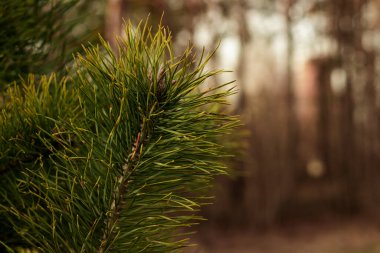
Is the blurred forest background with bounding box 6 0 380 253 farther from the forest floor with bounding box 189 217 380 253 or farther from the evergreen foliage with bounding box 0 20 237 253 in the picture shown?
the evergreen foliage with bounding box 0 20 237 253

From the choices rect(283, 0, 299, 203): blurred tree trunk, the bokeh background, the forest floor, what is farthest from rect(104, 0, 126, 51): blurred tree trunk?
rect(283, 0, 299, 203): blurred tree trunk

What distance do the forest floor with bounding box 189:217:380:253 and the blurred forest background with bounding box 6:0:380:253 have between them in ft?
0.14

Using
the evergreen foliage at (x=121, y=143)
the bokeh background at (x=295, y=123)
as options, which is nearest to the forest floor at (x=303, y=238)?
the bokeh background at (x=295, y=123)

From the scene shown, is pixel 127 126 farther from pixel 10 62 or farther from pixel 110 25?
pixel 110 25

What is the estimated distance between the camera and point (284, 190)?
12609 mm

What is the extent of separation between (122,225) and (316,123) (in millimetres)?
14989

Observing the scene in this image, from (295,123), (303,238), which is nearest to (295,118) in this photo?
(295,123)

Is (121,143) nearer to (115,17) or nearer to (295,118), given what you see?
(115,17)

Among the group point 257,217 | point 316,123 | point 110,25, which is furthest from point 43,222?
point 316,123

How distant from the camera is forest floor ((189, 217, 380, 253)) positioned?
1002 centimetres

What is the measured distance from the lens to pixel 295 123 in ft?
41.7

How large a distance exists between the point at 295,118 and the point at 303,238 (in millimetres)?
3436

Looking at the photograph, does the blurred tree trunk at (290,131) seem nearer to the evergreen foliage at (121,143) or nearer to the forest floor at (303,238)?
the forest floor at (303,238)

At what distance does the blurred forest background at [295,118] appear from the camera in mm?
11055
